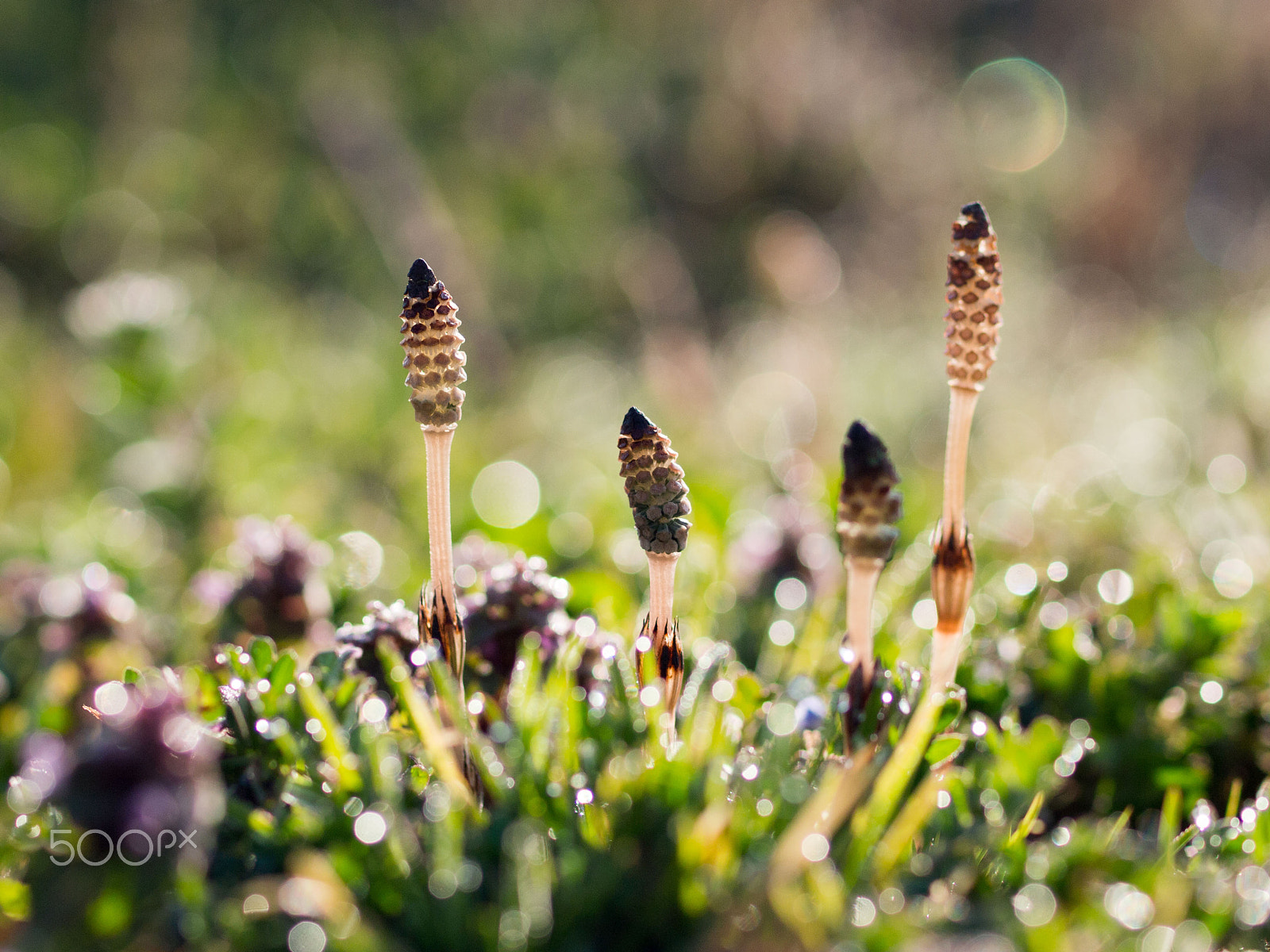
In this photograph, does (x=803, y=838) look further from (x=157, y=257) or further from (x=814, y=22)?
(x=814, y=22)

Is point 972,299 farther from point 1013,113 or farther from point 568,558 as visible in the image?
point 1013,113

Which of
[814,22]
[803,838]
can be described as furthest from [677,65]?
[803,838]

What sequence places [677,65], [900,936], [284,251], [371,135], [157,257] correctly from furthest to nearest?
[677,65] < [284,251] < [157,257] < [371,135] < [900,936]

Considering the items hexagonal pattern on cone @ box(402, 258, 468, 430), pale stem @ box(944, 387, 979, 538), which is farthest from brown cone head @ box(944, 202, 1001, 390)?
hexagonal pattern on cone @ box(402, 258, 468, 430)

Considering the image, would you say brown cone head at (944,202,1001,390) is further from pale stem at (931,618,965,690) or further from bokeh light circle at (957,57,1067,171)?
bokeh light circle at (957,57,1067,171)

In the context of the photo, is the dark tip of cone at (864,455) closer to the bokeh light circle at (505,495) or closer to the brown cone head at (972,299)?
the brown cone head at (972,299)

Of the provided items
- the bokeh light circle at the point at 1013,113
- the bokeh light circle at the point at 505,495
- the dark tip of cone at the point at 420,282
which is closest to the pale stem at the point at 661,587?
the dark tip of cone at the point at 420,282

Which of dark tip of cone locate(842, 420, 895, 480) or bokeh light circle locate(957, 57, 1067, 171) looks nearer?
dark tip of cone locate(842, 420, 895, 480)
